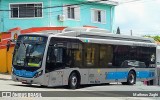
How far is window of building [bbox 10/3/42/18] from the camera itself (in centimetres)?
4006

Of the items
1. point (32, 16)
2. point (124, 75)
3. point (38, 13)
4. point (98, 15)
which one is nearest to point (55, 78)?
point (124, 75)

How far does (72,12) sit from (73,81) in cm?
1880

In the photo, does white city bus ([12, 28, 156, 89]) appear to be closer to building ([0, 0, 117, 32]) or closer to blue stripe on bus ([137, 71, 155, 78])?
blue stripe on bus ([137, 71, 155, 78])

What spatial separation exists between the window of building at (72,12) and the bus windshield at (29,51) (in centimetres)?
1803

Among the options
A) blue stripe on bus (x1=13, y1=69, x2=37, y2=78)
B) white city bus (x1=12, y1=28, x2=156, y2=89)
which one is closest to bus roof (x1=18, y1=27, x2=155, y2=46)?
white city bus (x1=12, y1=28, x2=156, y2=89)

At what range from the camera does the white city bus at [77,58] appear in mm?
22625

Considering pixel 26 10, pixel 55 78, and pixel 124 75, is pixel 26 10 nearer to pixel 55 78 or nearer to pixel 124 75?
pixel 124 75

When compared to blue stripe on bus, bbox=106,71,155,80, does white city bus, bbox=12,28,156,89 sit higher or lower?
higher

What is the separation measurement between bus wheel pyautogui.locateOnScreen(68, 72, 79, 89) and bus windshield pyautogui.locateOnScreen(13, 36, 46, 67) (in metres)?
2.22

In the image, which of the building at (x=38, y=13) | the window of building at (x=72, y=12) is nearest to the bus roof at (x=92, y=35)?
the building at (x=38, y=13)

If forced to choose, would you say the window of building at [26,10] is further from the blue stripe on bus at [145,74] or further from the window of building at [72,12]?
the blue stripe on bus at [145,74]

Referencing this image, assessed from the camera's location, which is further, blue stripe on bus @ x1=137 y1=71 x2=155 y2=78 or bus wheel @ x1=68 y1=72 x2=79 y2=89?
blue stripe on bus @ x1=137 y1=71 x2=155 y2=78

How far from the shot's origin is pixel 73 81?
24.0 m

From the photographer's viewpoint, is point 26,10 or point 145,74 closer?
point 145,74
